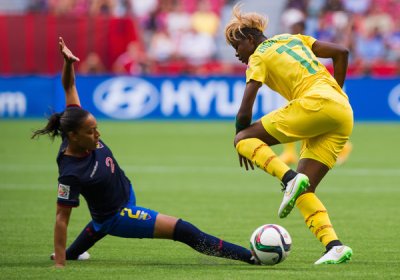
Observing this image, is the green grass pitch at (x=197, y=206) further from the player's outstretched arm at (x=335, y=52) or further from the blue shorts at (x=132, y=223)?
the player's outstretched arm at (x=335, y=52)

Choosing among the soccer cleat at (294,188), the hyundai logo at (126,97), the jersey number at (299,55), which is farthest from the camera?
the hyundai logo at (126,97)

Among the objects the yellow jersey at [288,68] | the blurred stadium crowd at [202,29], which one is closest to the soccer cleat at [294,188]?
the yellow jersey at [288,68]

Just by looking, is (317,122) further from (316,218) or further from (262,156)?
(316,218)

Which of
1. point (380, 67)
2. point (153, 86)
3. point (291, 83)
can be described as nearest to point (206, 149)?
point (153, 86)

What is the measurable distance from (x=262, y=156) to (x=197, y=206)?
4.11 metres

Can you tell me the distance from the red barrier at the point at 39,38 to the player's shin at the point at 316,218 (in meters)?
19.7

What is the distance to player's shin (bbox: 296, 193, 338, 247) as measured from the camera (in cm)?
762

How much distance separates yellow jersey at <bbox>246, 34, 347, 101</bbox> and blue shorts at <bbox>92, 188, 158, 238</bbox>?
138cm

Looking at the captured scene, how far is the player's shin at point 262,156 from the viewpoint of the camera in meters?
7.48

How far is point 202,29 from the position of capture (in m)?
27.5

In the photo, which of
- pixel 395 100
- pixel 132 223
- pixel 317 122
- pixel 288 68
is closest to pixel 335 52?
pixel 288 68

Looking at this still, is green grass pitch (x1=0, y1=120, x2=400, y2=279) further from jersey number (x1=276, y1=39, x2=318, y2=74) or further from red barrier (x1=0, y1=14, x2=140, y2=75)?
red barrier (x1=0, y1=14, x2=140, y2=75)

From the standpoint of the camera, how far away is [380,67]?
954 inches

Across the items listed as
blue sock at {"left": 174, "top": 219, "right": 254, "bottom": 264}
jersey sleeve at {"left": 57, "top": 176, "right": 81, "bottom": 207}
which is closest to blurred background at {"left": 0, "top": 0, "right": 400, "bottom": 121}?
blue sock at {"left": 174, "top": 219, "right": 254, "bottom": 264}
